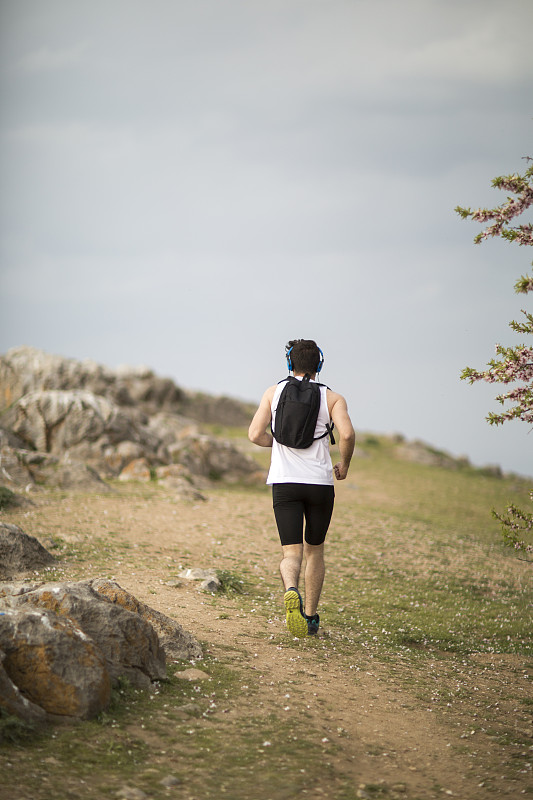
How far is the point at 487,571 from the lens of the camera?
12.8 m

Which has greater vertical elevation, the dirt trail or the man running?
the man running

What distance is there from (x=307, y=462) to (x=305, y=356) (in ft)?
3.67

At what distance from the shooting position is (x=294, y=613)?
21.3ft

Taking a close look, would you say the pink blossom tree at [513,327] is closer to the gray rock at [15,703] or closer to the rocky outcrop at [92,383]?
the gray rock at [15,703]

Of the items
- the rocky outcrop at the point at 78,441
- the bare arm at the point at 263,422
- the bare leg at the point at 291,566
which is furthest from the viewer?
the rocky outcrop at the point at 78,441

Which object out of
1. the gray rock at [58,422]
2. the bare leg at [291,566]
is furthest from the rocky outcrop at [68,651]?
the gray rock at [58,422]

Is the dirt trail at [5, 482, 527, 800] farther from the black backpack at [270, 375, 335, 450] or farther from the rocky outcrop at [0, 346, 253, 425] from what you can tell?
the rocky outcrop at [0, 346, 253, 425]

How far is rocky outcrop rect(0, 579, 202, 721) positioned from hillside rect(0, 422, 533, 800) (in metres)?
0.17

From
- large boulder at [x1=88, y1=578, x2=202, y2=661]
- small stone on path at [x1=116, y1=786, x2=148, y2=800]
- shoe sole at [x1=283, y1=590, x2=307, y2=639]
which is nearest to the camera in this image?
small stone on path at [x1=116, y1=786, x2=148, y2=800]

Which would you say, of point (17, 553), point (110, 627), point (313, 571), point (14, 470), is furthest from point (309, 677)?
point (14, 470)

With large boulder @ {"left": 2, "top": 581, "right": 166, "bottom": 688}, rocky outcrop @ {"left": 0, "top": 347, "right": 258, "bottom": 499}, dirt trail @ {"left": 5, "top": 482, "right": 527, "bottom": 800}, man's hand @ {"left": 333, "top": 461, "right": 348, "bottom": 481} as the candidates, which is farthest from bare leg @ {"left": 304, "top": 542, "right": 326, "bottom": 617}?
rocky outcrop @ {"left": 0, "top": 347, "right": 258, "bottom": 499}

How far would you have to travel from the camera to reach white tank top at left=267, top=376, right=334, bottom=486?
691 centimetres

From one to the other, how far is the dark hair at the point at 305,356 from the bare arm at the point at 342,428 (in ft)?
1.23

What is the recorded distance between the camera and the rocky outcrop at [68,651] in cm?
468
